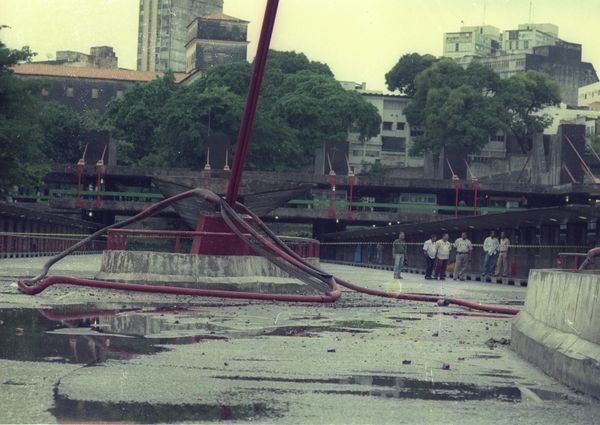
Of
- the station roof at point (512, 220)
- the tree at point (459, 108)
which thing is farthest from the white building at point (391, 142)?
the station roof at point (512, 220)

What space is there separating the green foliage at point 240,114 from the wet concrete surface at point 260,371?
98.9m

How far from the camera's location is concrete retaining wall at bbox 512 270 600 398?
10289 mm

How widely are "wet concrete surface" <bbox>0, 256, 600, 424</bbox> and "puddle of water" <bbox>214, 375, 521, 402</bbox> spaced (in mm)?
15

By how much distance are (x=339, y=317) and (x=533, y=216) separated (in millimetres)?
25425

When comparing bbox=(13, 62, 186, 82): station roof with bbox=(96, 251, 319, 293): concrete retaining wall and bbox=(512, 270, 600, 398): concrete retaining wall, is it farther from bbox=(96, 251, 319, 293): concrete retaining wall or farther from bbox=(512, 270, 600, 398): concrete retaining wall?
bbox=(512, 270, 600, 398): concrete retaining wall

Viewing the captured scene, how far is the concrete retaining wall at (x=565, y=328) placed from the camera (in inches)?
405

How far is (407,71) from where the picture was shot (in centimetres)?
16612

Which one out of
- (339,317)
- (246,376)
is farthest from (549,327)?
(339,317)

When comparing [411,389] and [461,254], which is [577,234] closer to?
[461,254]

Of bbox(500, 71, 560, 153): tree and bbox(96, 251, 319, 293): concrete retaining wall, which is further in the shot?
bbox(500, 71, 560, 153): tree

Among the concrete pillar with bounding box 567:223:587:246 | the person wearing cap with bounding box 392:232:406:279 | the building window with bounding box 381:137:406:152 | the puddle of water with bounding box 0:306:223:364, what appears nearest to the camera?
the puddle of water with bounding box 0:306:223:364

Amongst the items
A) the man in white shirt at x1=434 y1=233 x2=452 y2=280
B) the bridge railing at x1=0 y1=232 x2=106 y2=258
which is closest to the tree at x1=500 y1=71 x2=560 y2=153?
the bridge railing at x1=0 y1=232 x2=106 y2=258

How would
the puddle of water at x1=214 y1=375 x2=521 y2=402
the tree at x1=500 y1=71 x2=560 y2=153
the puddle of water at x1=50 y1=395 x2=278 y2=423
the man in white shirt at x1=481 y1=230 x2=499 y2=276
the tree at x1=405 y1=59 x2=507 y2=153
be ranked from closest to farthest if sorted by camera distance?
the puddle of water at x1=50 y1=395 x2=278 y2=423 → the puddle of water at x1=214 y1=375 x2=521 y2=402 → the man in white shirt at x1=481 y1=230 x2=499 y2=276 → the tree at x1=405 y1=59 x2=507 y2=153 → the tree at x1=500 y1=71 x2=560 y2=153

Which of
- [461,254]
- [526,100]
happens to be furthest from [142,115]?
[461,254]
